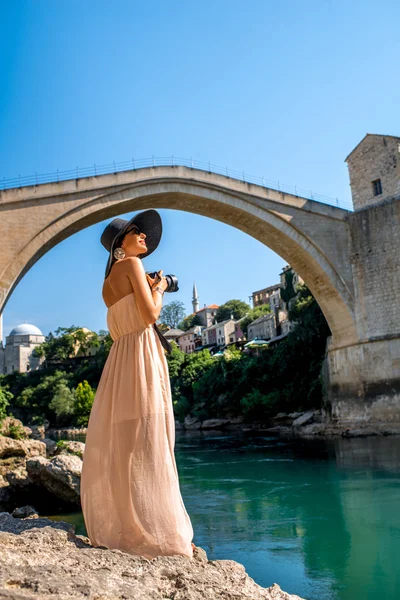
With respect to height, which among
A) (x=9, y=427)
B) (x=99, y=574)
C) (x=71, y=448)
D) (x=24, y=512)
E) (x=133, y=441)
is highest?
(x=133, y=441)

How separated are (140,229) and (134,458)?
1327mm

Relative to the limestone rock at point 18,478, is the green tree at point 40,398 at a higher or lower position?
higher

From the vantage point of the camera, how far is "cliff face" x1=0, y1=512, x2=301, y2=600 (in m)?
1.78

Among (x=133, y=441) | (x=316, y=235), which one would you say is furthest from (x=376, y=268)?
(x=133, y=441)

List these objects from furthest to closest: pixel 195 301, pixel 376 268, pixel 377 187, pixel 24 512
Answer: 1. pixel 195 301
2. pixel 377 187
3. pixel 376 268
4. pixel 24 512

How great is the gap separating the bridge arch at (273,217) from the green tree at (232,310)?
4587 cm

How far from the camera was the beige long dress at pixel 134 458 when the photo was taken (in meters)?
2.64

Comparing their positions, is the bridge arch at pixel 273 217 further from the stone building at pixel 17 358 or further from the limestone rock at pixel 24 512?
the stone building at pixel 17 358

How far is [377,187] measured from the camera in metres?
17.8

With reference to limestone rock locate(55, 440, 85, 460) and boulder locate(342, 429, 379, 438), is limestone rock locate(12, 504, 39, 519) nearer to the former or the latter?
limestone rock locate(55, 440, 85, 460)

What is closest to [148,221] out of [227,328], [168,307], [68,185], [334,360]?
[68,185]

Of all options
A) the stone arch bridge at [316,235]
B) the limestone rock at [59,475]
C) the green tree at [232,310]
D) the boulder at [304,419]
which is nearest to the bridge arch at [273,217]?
the stone arch bridge at [316,235]

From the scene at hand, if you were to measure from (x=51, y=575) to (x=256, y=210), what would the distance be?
16.5 m

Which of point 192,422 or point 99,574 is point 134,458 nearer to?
point 99,574
